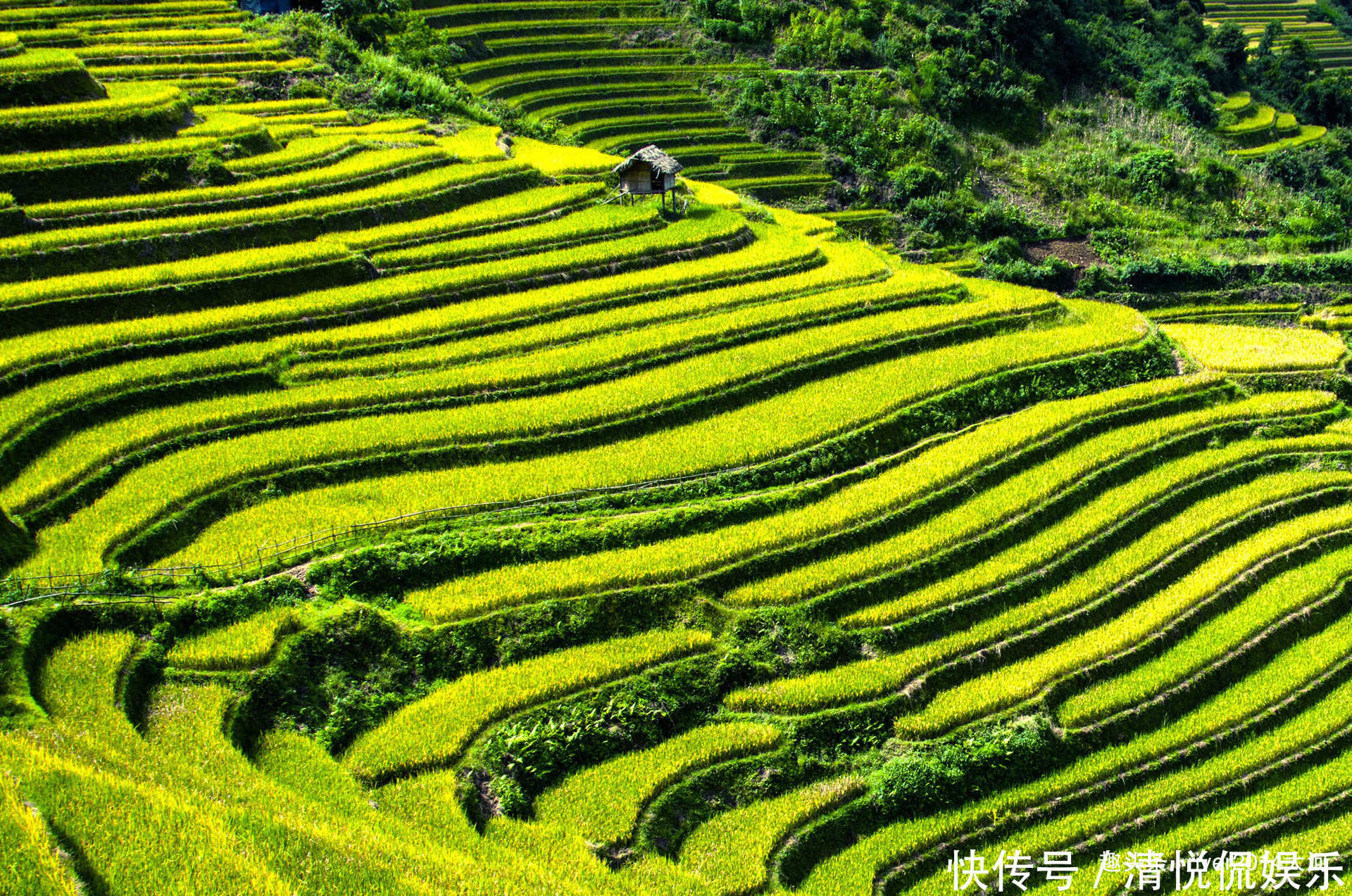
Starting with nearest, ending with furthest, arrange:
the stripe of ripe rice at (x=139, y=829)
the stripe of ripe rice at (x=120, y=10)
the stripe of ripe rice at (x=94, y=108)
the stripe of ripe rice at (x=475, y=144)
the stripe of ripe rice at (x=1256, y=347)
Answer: the stripe of ripe rice at (x=139, y=829)
the stripe of ripe rice at (x=94, y=108)
the stripe of ripe rice at (x=1256, y=347)
the stripe of ripe rice at (x=475, y=144)
the stripe of ripe rice at (x=120, y=10)

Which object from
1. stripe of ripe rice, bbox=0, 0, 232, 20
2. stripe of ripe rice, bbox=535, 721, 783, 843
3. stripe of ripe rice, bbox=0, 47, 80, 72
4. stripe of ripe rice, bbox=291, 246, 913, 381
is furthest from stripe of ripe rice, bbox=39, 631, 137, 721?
stripe of ripe rice, bbox=0, 0, 232, 20

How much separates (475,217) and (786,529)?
15923 millimetres

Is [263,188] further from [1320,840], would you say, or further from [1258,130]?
[1258,130]

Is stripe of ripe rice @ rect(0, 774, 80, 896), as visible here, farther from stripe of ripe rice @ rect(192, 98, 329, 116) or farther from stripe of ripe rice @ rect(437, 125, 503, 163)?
stripe of ripe rice @ rect(192, 98, 329, 116)

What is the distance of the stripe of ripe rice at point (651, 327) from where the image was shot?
24.4m

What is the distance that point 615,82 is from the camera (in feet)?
164

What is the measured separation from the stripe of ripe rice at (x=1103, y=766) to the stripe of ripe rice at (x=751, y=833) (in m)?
0.78

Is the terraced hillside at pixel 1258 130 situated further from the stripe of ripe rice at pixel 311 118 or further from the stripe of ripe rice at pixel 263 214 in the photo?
the stripe of ripe rice at pixel 311 118

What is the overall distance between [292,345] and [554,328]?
6.64m

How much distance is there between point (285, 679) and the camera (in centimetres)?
1627

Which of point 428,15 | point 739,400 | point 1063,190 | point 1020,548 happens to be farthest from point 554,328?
point 1063,190

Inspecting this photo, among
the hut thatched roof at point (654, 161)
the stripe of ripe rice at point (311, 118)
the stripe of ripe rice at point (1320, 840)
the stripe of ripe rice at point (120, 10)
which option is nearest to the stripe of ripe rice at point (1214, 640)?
the stripe of ripe rice at point (1320, 840)

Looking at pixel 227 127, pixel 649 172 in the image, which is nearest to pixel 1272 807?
pixel 649 172

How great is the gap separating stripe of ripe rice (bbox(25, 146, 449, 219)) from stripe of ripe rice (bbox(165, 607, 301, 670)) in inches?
634
